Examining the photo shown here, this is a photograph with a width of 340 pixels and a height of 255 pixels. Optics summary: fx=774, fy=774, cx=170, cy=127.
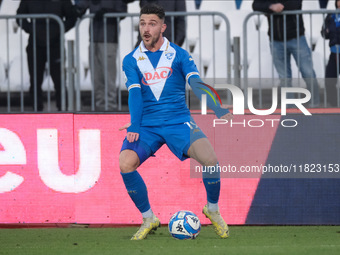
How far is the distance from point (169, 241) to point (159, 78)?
1532mm

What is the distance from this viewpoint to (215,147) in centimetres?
876

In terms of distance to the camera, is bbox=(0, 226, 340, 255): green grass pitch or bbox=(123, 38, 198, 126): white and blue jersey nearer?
bbox=(0, 226, 340, 255): green grass pitch

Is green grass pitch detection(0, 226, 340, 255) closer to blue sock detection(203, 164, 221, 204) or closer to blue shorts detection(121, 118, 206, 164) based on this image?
blue sock detection(203, 164, 221, 204)

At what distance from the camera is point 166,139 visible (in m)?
7.32

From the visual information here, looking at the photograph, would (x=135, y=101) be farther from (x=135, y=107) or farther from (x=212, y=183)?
(x=212, y=183)

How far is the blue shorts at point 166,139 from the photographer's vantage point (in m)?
7.23

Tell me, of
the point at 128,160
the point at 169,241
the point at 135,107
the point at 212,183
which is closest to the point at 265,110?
the point at 212,183

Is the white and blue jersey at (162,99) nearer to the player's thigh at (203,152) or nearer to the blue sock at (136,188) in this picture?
the player's thigh at (203,152)

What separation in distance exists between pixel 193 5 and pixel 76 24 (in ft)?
12.3

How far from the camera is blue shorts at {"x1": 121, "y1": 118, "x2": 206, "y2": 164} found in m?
7.23

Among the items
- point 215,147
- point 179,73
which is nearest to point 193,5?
point 215,147

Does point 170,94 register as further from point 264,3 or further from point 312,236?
point 264,3

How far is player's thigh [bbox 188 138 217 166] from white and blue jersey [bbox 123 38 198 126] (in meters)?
0.32

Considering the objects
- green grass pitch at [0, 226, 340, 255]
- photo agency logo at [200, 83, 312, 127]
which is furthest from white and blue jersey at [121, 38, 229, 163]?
photo agency logo at [200, 83, 312, 127]
